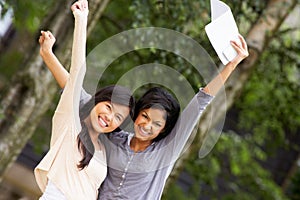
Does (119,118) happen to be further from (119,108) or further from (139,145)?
(139,145)

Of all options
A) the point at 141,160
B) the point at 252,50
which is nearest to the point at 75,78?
the point at 141,160

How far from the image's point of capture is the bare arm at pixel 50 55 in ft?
7.52

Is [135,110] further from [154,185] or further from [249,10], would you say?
[249,10]

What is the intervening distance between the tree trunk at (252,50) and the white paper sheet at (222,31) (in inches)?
77.1

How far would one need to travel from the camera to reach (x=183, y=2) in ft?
11.9

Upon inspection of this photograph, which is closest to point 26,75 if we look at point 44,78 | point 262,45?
point 44,78

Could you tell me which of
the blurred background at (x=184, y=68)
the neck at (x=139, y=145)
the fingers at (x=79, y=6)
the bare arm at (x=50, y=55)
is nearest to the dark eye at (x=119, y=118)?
the neck at (x=139, y=145)

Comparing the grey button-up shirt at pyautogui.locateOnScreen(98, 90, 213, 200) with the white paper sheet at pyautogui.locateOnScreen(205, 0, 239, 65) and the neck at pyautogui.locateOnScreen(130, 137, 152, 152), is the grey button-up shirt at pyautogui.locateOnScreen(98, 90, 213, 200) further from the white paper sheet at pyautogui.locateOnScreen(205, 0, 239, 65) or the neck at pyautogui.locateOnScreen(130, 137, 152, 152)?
the white paper sheet at pyautogui.locateOnScreen(205, 0, 239, 65)

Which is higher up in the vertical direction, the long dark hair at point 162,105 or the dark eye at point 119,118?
the long dark hair at point 162,105

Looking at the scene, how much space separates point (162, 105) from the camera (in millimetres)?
2264

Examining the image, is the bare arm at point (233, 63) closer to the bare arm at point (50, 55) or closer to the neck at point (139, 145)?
the neck at point (139, 145)

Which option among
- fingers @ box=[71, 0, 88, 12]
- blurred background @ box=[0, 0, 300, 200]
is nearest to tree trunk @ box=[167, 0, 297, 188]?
blurred background @ box=[0, 0, 300, 200]

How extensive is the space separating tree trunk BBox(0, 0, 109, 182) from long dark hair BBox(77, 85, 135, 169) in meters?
1.36

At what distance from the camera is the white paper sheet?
2.20 m
